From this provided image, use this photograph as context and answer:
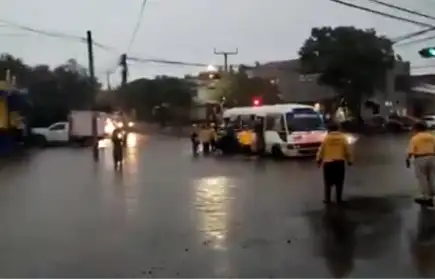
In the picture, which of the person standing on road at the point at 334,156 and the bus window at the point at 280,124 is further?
the bus window at the point at 280,124

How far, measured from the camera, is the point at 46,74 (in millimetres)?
87000

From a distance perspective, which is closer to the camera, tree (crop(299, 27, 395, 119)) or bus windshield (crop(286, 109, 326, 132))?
bus windshield (crop(286, 109, 326, 132))

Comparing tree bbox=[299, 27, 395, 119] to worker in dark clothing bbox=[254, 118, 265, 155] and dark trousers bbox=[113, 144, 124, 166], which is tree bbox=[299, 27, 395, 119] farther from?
dark trousers bbox=[113, 144, 124, 166]

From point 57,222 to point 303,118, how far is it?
1994 centimetres

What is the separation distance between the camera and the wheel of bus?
31570 millimetres

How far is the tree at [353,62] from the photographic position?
2712 inches

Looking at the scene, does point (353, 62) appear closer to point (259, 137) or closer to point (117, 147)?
point (259, 137)

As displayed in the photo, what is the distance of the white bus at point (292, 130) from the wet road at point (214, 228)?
8787 mm

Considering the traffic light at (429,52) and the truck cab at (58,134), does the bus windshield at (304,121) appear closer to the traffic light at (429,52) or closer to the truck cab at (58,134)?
the traffic light at (429,52)

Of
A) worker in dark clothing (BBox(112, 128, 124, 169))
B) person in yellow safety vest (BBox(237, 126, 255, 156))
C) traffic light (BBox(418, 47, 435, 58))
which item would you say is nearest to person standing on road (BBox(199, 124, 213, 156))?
person in yellow safety vest (BBox(237, 126, 255, 156))

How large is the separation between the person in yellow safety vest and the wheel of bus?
7.76 ft

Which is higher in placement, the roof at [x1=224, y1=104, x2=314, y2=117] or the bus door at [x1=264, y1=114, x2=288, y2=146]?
the roof at [x1=224, y1=104, x2=314, y2=117]

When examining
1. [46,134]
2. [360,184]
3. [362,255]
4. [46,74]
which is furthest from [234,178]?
[46,74]

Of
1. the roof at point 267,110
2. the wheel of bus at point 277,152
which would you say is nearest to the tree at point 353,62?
the roof at point 267,110
